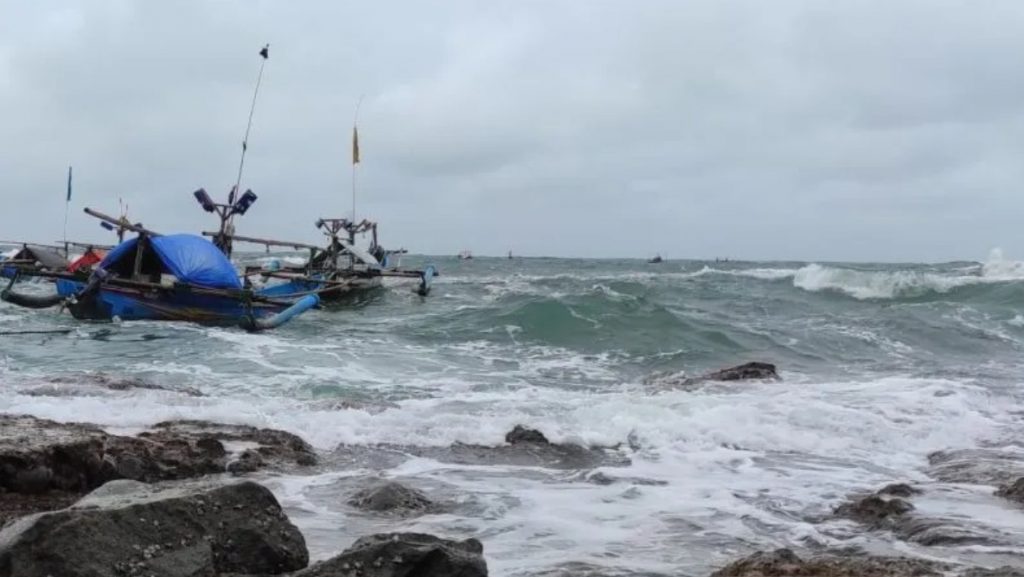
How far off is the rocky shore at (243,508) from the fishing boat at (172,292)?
1154 centimetres

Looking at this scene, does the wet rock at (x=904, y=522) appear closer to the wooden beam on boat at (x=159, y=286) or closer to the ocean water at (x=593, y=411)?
the ocean water at (x=593, y=411)

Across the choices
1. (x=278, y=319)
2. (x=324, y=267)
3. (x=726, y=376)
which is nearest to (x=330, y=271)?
(x=324, y=267)

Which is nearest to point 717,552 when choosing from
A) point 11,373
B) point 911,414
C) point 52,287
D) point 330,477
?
point 330,477

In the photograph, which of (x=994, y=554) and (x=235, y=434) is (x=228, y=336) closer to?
(x=235, y=434)

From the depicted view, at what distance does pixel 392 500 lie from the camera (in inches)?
230

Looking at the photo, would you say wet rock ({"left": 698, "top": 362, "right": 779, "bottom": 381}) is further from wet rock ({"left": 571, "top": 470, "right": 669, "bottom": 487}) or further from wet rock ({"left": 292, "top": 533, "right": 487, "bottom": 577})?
wet rock ({"left": 292, "top": 533, "right": 487, "bottom": 577})

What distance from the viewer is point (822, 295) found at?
35.0 m

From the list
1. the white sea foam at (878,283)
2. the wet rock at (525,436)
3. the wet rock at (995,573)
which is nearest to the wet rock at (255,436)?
the wet rock at (525,436)

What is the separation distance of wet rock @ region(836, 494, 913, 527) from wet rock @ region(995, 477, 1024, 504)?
94 cm

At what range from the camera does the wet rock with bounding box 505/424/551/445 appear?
27.4 ft

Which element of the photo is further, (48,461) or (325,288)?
(325,288)

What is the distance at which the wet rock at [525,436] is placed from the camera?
836 centimetres

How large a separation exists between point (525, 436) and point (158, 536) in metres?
5.06

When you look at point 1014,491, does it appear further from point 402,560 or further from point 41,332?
point 41,332
